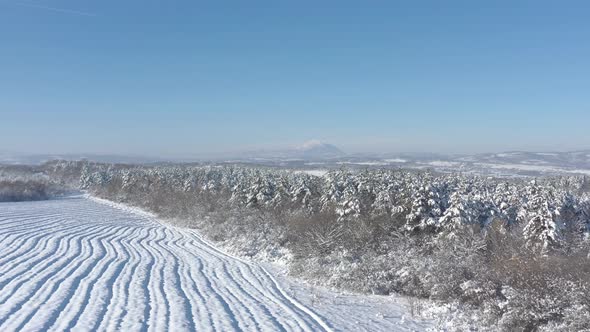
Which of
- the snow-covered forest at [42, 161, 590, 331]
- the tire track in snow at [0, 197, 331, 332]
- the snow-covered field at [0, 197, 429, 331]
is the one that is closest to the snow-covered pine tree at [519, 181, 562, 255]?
the snow-covered forest at [42, 161, 590, 331]

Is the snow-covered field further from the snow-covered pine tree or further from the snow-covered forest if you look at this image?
the snow-covered pine tree

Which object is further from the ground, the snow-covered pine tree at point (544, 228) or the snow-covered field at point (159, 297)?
the snow-covered pine tree at point (544, 228)

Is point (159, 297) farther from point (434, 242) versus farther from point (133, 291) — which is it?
point (434, 242)

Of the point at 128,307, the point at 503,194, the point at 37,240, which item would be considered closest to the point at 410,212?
the point at 503,194

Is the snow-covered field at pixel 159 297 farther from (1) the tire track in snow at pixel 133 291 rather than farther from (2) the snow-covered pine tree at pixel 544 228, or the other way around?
(2) the snow-covered pine tree at pixel 544 228

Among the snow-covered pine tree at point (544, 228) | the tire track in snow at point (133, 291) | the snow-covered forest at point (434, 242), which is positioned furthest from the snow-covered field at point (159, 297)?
the snow-covered pine tree at point (544, 228)

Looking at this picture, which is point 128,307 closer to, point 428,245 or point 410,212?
point 428,245
